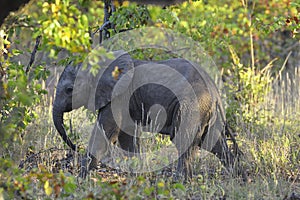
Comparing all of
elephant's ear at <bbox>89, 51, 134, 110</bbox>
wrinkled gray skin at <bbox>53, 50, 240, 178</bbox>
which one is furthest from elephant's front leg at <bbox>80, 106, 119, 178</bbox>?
elephant's ear at <bbox>89, 51, 134, 110</bbox>

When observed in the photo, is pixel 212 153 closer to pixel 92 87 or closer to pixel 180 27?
pixel 92 87

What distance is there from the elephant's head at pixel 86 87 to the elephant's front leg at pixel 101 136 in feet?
0.42

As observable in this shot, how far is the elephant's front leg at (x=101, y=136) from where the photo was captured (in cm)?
612

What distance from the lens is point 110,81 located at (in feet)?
20.1

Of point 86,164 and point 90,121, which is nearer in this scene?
point 86,164

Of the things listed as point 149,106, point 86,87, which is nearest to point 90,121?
point 86,87

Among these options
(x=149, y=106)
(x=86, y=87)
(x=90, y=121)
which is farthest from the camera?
(x=90, y=121)

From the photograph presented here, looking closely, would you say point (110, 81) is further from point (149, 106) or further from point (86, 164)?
point (86, 164)

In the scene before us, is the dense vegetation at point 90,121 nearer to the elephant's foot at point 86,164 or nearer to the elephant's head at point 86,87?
the elephant's foot at point 86,164

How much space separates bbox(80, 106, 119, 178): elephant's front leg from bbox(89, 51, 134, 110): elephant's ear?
0.11 metres

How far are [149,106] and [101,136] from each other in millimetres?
594

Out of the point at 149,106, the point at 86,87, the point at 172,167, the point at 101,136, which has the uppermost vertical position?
the point at 86,87

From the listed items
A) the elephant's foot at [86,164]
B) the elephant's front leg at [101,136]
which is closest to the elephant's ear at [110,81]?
the elephant's front leg at [101,136]

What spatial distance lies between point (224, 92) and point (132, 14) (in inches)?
114
